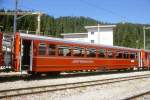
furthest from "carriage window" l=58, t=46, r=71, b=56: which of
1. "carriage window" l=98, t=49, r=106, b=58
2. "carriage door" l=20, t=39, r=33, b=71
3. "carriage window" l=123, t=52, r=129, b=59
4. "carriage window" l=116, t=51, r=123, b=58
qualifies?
"carriage window" l=123, t=52, r=129, b=59

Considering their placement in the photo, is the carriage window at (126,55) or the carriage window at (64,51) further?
the carriage window at (126,55)

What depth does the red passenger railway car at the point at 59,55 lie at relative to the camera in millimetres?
21562

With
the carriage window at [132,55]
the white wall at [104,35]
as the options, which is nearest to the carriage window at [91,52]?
the carriage window at [132,55]

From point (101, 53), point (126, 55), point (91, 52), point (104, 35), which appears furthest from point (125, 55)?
point (104, 35)

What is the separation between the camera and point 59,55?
79.8ft

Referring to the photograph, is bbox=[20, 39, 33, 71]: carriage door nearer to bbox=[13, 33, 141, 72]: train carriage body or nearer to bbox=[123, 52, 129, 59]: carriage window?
bbox=[13, 33, 141, 72]: train carriage body

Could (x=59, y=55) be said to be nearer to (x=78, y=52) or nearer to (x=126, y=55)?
(x=78, y=52)

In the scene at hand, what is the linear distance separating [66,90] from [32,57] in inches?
204

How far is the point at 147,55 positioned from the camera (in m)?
45.6

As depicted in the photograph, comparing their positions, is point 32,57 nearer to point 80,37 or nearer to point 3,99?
point 3,99

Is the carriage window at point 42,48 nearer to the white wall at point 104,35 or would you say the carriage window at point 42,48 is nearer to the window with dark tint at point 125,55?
the window with dark tint at point 125,55

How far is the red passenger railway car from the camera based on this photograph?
21562 millimetres

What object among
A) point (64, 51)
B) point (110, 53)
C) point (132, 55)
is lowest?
point (132, 55)

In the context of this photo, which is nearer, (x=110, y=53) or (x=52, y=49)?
(x=52, y=49)
